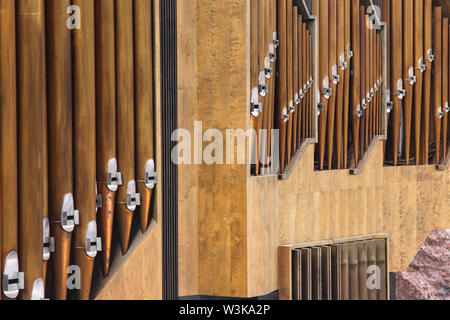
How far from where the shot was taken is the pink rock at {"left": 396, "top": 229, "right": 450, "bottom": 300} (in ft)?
19.2

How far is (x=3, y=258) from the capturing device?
2445mm

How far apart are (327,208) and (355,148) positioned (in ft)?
2.00

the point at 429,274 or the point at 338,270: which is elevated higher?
the point at 338,270

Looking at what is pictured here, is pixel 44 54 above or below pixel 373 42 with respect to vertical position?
below

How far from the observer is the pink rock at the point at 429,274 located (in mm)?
5844

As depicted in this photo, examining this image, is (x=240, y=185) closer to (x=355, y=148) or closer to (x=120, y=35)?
(x=120, y=35)

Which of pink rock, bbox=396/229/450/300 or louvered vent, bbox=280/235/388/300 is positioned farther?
pink rock, bbox=396/229/450/300

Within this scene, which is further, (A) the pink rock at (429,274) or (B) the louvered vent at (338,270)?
(A) the pink rock at (429,274)

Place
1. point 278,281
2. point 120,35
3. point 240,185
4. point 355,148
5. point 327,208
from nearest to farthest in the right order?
point 120,35 < point 240,185 < point 278,281 < point 327,208 < point 355,148

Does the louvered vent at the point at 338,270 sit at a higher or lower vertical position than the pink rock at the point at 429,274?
higher

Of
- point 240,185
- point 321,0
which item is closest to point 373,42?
point 321,0

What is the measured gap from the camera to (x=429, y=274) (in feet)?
19.9

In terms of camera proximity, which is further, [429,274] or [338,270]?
[429,274]

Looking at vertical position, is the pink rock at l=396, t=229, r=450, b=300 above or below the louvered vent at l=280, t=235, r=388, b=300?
below
